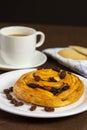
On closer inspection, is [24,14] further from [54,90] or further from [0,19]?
[54,90]

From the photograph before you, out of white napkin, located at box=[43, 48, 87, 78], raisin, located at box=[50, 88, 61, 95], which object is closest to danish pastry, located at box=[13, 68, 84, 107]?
raisin, located at box=[50, 88, 61, 95]

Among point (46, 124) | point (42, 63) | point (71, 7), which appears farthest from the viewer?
point (71, 7)

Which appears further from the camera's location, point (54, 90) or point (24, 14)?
point (24, 14)

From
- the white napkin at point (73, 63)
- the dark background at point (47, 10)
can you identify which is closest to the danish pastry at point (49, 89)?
the white napkin at point (73, 63)

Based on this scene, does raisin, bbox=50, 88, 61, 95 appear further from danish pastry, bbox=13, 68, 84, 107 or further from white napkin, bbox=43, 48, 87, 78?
white napkin, bbox=43, 48, 87, 78

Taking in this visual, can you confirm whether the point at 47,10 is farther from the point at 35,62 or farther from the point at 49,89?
the point at 49,89

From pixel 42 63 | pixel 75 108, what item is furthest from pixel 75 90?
pixel 42 63

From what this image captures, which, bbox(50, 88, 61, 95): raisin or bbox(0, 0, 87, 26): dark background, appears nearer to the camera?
bbox(50, 88, 61, 95): raisin
